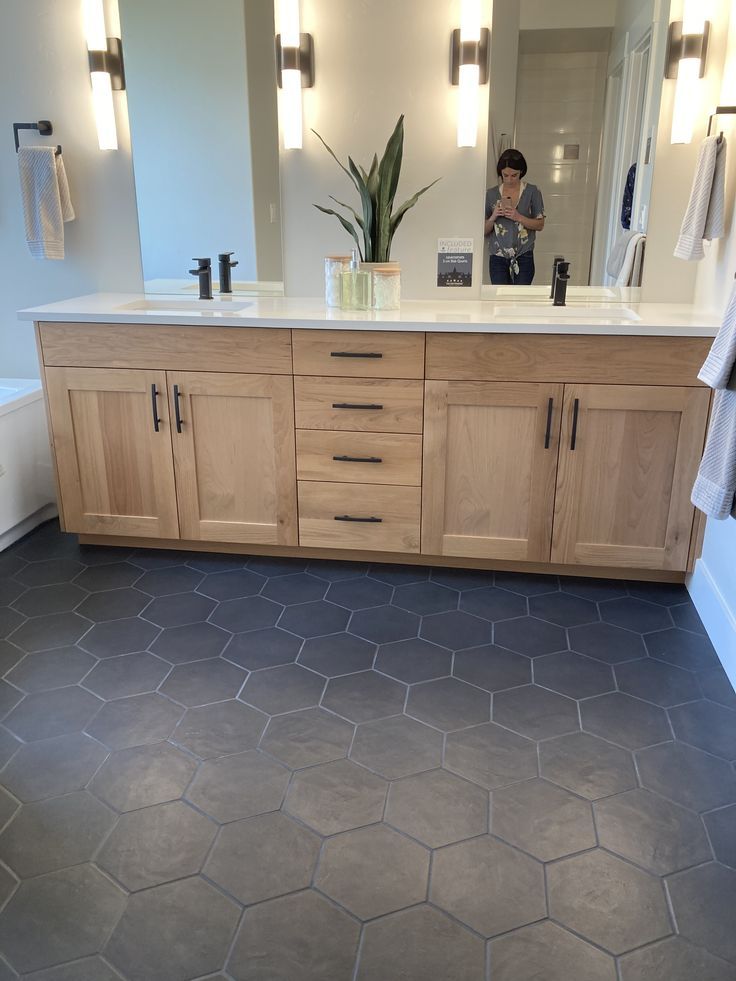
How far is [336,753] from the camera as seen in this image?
179 cm

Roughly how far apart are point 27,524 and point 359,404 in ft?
4.63

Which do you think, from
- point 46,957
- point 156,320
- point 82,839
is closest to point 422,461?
point 156,320

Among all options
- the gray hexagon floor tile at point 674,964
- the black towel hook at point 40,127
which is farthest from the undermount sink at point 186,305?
the gray hexagon floor tile at point 674,964

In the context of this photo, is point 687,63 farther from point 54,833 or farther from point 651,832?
point 54,833

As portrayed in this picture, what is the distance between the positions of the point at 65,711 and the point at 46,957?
70 cm

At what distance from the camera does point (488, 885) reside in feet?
4.73

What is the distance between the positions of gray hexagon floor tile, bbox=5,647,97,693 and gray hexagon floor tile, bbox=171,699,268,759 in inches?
14.9

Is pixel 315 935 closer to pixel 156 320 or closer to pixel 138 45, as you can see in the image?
pixel 156 320

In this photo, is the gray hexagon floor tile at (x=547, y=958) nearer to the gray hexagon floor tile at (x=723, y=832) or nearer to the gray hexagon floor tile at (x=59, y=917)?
the gray hexagon floor tile at (x=723, y=832)

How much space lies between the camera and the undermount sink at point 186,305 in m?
2.81

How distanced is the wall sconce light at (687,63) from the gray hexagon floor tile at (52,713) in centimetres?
245

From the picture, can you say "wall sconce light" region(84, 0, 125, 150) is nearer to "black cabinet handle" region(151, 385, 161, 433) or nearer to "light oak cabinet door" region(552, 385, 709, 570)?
"black cabinet handle" region(151, 385, 161, 433)

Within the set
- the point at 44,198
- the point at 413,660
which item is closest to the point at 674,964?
the point at 413,660

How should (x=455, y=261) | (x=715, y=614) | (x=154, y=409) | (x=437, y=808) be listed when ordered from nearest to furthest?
(x=437, y=808), (x=715, y=614), (x=154, y=409), (x=455, y=261)
